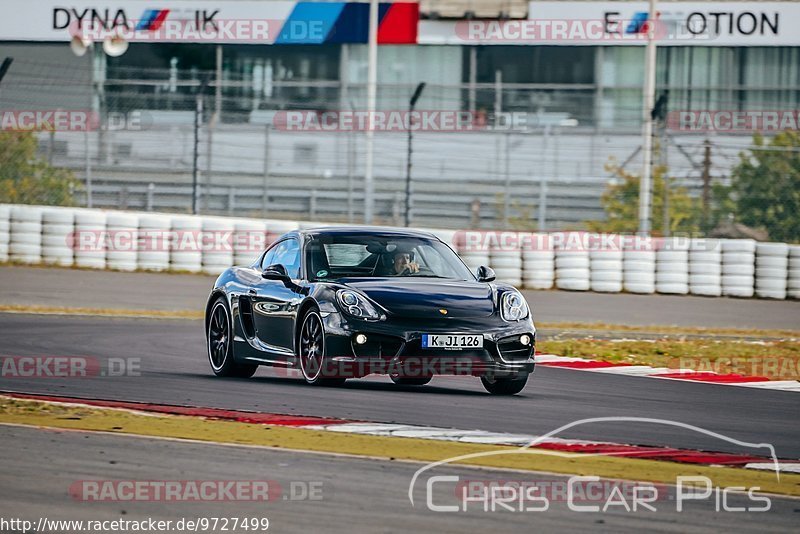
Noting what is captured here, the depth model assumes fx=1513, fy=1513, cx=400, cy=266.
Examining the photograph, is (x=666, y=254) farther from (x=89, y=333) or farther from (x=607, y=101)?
(x=607, y=101)

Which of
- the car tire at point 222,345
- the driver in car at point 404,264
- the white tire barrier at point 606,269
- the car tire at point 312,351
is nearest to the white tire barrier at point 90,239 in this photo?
the white tire barrier at point 606,269

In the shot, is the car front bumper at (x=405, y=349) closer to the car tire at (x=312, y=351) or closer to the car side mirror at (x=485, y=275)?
the car tire at (x=312, y=351)

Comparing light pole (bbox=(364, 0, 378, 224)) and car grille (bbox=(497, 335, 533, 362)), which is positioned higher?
light pole (bbox=(364, 0, 378, 224))

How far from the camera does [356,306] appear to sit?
988 cm

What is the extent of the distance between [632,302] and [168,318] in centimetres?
698

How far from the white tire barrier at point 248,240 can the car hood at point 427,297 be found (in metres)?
11.5

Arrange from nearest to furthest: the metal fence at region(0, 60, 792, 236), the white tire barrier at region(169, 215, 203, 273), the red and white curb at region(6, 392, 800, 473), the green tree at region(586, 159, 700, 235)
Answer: the red and white curb at region(6, 392, 800, 473), the white tire barrier at region(169, 215, 203, 273), the green tree at region(586, 159, 700, 235), the metal fence at region(0, 60, 792, 236)

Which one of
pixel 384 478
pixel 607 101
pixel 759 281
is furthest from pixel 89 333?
pixel 607 101

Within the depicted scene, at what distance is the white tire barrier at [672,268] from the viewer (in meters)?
22.0

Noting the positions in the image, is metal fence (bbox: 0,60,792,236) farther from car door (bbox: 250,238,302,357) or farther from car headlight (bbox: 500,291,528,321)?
car headlight (bbox: 500,291,528,321)

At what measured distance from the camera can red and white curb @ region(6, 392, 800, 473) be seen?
7.40 meters

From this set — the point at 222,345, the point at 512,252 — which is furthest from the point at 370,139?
the point at 222,345

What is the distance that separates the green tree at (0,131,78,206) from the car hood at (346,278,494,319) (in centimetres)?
1494

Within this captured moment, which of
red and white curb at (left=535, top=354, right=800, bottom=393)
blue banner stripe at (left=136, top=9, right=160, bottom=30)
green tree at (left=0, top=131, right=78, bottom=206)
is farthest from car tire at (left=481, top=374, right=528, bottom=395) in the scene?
blue banner stripe at (left=136, top=9, right=160, bottom=30)
